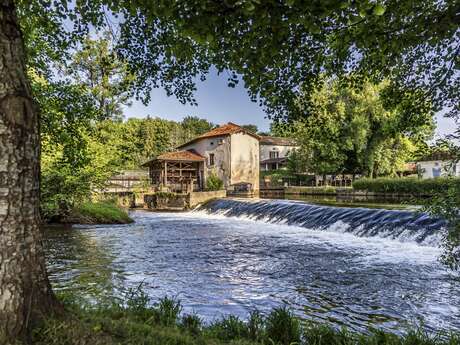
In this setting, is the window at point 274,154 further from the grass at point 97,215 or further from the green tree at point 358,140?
the grass at point 97,215

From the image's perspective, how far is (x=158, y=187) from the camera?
94.9 ft

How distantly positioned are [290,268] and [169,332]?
5.31 metres

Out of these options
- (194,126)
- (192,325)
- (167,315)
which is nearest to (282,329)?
(192,325)

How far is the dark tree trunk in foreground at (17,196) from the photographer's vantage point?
242 cm

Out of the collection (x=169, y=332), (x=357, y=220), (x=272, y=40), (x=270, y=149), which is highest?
(x=270, y=149)

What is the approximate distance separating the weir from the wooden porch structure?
14.8 meters

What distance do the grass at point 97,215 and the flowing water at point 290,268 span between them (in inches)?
62.9

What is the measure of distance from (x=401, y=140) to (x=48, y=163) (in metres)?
33.0

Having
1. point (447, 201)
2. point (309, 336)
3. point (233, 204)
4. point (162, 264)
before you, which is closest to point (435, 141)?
point (447, 201)

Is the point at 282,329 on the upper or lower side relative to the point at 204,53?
lower

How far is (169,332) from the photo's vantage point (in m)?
3.09

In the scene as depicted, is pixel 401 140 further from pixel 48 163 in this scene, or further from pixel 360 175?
pixel 48 163

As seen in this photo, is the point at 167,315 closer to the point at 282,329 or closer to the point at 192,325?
the point at 192,325

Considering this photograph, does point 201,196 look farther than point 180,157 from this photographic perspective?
No
